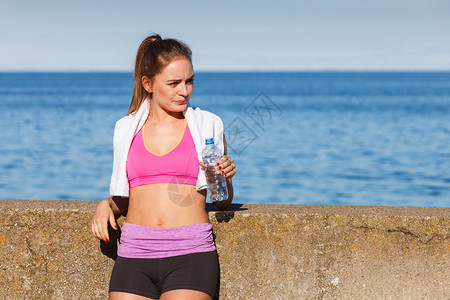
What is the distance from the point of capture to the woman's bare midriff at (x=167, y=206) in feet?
11.0

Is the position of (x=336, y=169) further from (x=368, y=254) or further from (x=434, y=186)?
(x=368, y=254)

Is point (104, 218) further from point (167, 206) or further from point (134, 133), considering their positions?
point (134, 133)

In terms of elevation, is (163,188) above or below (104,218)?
above

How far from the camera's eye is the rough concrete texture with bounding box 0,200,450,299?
11.5 ft

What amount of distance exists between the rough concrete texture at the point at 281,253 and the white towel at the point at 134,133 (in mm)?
329

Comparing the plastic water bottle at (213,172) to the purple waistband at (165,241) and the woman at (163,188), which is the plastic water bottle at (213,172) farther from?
the purple waistband at (165,241)

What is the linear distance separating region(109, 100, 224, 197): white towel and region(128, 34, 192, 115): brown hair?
13cm

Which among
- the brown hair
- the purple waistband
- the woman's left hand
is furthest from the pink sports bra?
the brown hair

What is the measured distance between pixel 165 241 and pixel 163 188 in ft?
1.06

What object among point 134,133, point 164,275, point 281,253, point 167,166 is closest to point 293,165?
point 281,253

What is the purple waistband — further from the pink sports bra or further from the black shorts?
the pink sports bra

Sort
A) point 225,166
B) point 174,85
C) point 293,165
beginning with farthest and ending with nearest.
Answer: point 293,165, point 174,85, point 225,166

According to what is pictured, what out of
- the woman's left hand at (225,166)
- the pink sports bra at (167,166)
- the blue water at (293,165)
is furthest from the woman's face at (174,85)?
the blue water at (293,165)

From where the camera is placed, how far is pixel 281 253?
3580 millimetres
